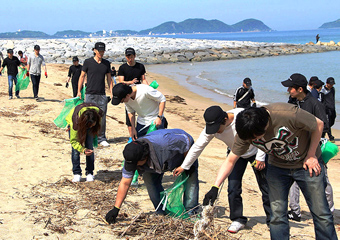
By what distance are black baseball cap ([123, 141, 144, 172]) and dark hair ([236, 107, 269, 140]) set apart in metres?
1.11

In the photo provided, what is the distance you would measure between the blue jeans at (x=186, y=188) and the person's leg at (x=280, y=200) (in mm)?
1042

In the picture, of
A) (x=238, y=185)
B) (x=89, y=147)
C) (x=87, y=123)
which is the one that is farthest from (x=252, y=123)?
(x=89, y=147)

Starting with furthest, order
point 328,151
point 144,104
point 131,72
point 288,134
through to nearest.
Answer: point 131,72
point 144,104
point 328,151
point 288,134

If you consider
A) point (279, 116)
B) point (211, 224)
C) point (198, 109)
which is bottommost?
point (198, 109)

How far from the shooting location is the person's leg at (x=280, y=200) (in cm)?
349

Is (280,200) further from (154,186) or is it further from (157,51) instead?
(157,51)

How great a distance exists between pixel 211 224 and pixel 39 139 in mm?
4949

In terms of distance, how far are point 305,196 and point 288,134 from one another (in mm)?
652

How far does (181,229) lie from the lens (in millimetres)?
3838

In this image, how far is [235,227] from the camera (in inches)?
172

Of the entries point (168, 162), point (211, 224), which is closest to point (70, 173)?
point (168, 162)

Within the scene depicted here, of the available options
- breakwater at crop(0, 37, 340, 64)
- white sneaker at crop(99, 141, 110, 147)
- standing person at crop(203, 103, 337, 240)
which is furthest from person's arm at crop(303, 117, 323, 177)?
breakwater at crop(0, 37, 340, 64)

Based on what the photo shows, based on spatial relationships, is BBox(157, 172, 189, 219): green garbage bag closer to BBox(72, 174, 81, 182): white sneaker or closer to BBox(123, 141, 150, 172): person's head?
BBox(123, 141, 150, 172): person's head

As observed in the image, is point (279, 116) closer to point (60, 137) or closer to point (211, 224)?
point (211, 224)
